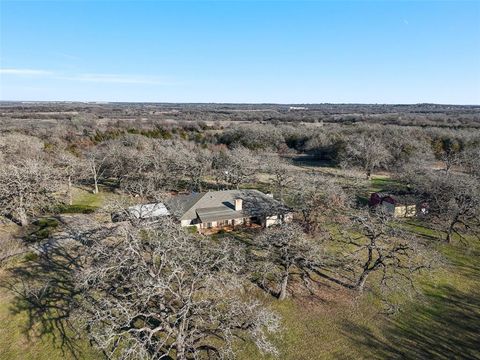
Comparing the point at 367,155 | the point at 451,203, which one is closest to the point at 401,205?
the point at 451,203

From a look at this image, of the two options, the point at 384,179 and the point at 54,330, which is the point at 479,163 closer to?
the point at 384,179

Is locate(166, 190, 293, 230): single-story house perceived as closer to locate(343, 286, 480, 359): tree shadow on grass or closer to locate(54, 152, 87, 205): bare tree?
locate(343, 286, 480, 359): tree shadow on grass

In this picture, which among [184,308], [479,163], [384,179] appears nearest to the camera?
[184,308]

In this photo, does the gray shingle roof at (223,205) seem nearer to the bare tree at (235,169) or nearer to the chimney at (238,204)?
the chimney at (238,204)

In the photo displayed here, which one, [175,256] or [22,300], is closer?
[175,256]

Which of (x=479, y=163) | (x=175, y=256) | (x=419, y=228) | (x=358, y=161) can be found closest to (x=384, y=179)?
(x=358, y=161)

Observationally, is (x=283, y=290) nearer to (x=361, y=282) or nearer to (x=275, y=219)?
(x=361, y=282)

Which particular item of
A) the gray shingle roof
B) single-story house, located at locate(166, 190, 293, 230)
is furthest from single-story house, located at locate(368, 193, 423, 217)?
the gray shingle roof
